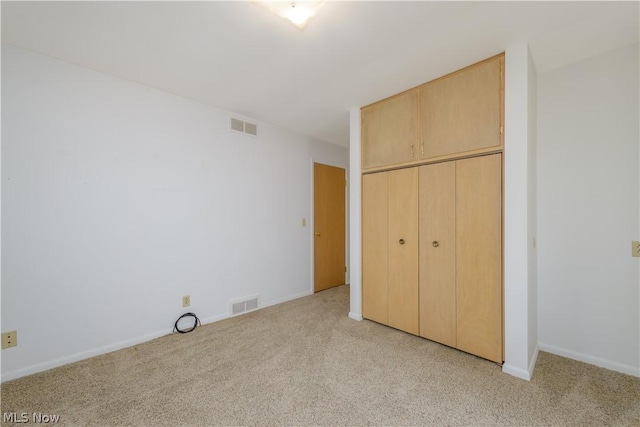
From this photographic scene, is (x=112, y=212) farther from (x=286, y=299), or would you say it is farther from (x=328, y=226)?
(x=328, y=226)

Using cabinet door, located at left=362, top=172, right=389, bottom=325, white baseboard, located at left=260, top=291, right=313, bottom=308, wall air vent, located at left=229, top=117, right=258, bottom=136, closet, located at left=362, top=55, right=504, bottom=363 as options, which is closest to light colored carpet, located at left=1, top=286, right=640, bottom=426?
closet, located at left=362, top=55, right=504, bottom=363

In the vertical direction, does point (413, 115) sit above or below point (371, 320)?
above

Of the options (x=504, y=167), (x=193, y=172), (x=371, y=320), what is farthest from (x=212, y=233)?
(x=504, y=167)

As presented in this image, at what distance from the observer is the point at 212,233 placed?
2.91 metres

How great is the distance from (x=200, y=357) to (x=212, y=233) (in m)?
1.25

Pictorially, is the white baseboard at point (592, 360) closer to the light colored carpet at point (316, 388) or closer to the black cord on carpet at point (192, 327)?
the light colored carpet at point (316, 388)

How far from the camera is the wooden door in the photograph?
13.1 feet

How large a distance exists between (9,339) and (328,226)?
3.38m

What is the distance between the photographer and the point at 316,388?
1759mm

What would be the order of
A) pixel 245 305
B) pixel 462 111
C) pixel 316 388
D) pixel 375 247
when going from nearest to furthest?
pixel 316 388, pixel 462 111, pixel 375 247, pixel 245 305

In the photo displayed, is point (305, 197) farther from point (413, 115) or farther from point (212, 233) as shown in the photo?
point (413, 115)

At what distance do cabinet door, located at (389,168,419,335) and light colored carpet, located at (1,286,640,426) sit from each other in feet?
0.81

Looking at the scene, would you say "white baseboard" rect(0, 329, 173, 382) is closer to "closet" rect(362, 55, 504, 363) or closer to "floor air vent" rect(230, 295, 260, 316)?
"floor air vent" rect(230, 295, 260, 316)

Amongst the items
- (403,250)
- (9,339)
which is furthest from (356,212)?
(9,339)
